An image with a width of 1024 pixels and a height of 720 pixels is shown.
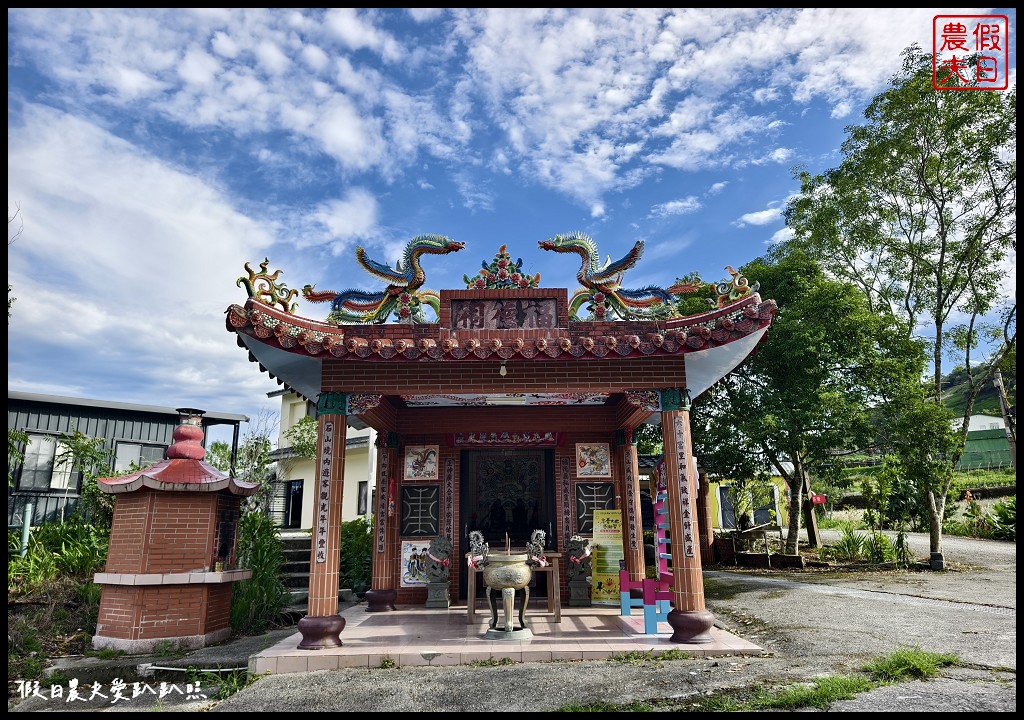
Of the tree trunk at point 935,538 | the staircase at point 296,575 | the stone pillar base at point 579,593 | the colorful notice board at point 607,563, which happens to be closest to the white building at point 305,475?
the staircase at point 296,575

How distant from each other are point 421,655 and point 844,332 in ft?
36.8

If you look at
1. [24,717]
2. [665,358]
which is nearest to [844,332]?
[665,358]

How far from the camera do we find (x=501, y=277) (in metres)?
8.10

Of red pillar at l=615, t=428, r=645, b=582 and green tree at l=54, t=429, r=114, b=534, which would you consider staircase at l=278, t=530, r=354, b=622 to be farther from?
red pillar at l=615, t=428, r=645, b=582

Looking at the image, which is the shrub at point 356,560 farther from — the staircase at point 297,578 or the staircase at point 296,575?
the staircase at point 296,575

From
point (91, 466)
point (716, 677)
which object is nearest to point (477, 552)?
point (716, 677)

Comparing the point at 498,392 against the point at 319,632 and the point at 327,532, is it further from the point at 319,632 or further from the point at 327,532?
the point at 319,632

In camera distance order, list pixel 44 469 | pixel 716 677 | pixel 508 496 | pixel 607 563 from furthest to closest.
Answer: pixel 44 469 → pixel 508 496 → pixel 607 563 → pixel 716 677

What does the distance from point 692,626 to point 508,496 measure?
4.42 metres

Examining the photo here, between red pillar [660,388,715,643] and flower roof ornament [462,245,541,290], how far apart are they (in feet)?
7.39

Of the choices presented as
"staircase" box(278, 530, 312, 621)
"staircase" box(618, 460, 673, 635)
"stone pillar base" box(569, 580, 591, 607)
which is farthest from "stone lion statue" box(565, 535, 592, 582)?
"staircase" box(278, 530, 312, 621)

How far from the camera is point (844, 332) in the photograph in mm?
13266

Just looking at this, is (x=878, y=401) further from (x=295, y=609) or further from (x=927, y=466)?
(x=295, y=609)

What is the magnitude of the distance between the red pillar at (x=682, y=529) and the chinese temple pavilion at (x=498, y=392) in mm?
18
